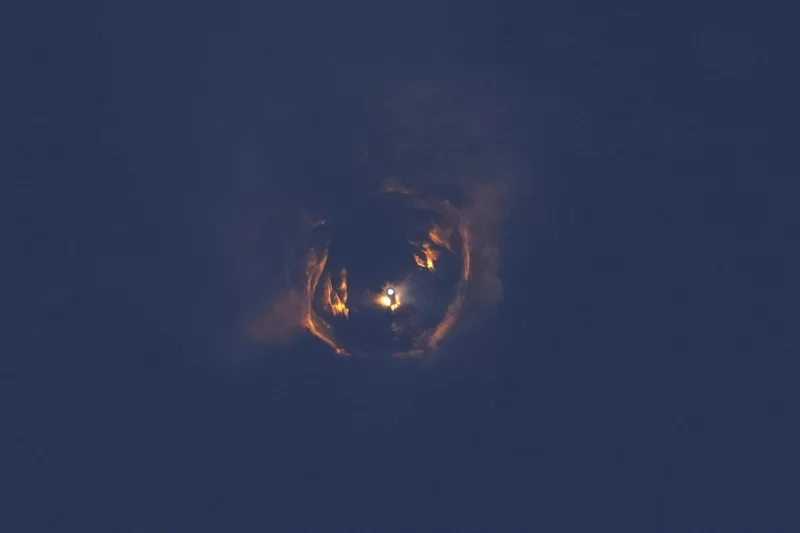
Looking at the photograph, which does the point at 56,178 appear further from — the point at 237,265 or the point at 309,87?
the point at 309,87

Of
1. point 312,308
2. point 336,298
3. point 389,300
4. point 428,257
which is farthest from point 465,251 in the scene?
point 312,308

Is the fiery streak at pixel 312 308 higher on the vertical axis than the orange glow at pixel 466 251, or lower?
lower

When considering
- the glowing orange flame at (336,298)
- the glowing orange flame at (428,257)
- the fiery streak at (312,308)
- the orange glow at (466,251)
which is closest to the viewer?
the fiery streak at (312,308)

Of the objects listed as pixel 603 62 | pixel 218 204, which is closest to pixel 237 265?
pixel 218 204

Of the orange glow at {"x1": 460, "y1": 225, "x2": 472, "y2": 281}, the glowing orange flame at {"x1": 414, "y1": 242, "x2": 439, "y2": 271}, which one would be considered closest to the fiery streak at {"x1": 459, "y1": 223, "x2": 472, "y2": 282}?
the orange glow at {"x1": 460, "y1": 225, "x2": 472, "y2": 281}

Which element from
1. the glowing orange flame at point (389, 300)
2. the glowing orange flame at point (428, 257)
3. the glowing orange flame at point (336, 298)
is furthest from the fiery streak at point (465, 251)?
the glowing orange flame at point (336, 298)

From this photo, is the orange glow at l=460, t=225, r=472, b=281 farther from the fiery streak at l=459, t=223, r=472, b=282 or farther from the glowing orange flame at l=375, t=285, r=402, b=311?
the glowing orange flame at l=375, t=285, r=402, b=311

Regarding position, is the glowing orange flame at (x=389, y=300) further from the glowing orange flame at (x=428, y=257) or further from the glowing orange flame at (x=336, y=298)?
the glowing orange flame at (x=428, y=257)
